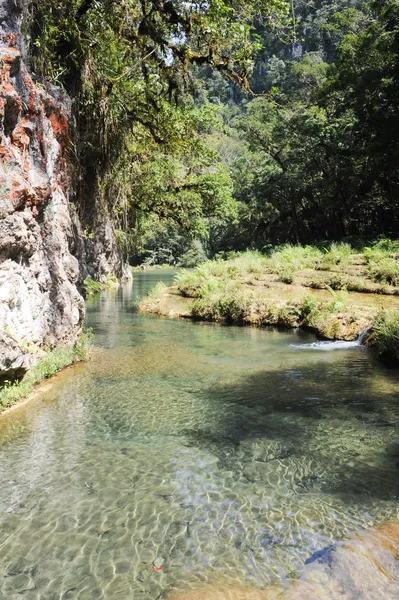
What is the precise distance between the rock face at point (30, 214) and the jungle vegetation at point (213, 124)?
1175 mm

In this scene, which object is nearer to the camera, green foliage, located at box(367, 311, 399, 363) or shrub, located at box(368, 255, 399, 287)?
green foliage, located at box(367, 311, 399, 363)

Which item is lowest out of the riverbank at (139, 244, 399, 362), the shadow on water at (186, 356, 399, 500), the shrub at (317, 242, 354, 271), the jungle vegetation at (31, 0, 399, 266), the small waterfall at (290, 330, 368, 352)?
the shadow on water at (186, 356, 399, 500)

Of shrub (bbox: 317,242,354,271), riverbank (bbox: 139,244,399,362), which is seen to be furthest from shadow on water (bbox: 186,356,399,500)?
shrub (bbox: 317,242,354,271)

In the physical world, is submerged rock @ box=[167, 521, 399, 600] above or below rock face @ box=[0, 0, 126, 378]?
below

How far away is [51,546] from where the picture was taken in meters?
3.73

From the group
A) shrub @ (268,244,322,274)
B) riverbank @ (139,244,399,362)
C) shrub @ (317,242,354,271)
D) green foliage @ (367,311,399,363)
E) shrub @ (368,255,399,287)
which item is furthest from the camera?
shrub @ (268,244,322,274)

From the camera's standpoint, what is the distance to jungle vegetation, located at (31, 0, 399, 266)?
933 centimetres

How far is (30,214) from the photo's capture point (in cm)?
778

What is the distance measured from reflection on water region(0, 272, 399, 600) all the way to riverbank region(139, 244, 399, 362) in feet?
13.0

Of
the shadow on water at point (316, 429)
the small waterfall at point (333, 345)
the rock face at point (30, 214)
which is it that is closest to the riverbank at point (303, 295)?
the small waterfall at point (333, 345)

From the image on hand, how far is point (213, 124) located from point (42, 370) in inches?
567

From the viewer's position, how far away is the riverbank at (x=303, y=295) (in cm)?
1295

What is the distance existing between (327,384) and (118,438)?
13.8 ft

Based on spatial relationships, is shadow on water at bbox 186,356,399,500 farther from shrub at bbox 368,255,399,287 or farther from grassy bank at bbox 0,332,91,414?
shrub at bbox 368,255,399,287
